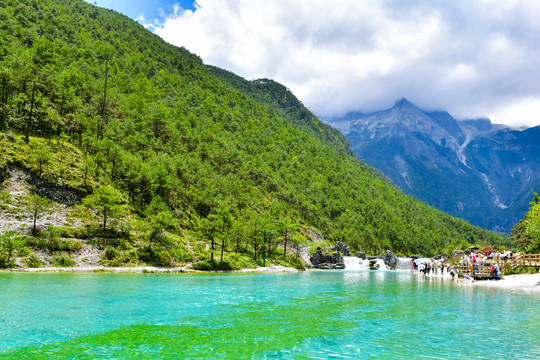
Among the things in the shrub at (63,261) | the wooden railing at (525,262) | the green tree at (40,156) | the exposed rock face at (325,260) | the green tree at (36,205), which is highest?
the green tree at (40,156)

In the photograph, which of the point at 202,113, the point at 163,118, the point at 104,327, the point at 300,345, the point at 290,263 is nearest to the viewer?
the point at 300,345

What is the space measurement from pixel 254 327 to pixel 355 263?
395ft

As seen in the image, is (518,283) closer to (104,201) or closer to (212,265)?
(212,265)

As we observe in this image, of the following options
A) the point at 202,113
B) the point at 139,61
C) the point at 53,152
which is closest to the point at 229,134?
the point at 202,113

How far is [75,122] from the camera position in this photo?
8850 centimetres

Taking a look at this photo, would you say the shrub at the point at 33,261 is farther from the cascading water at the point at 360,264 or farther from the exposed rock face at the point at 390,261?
the exposed rock face at the point at 390,261

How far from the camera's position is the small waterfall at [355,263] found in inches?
5064

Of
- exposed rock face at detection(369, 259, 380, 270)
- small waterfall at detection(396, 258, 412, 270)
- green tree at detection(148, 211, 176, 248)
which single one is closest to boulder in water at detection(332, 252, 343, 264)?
exposed rock face at detection(369, 259, 380, 270)

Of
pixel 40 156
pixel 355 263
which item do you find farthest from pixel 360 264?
pixel 40 156

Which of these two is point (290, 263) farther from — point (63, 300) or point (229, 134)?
point (229, 134)

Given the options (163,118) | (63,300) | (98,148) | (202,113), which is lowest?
(63,300)

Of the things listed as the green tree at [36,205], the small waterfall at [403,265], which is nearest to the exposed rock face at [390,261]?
the small waterfall at [403,265]

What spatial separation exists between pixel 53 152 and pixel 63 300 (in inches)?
2268

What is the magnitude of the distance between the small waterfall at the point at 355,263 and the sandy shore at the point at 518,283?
82.2 metres
